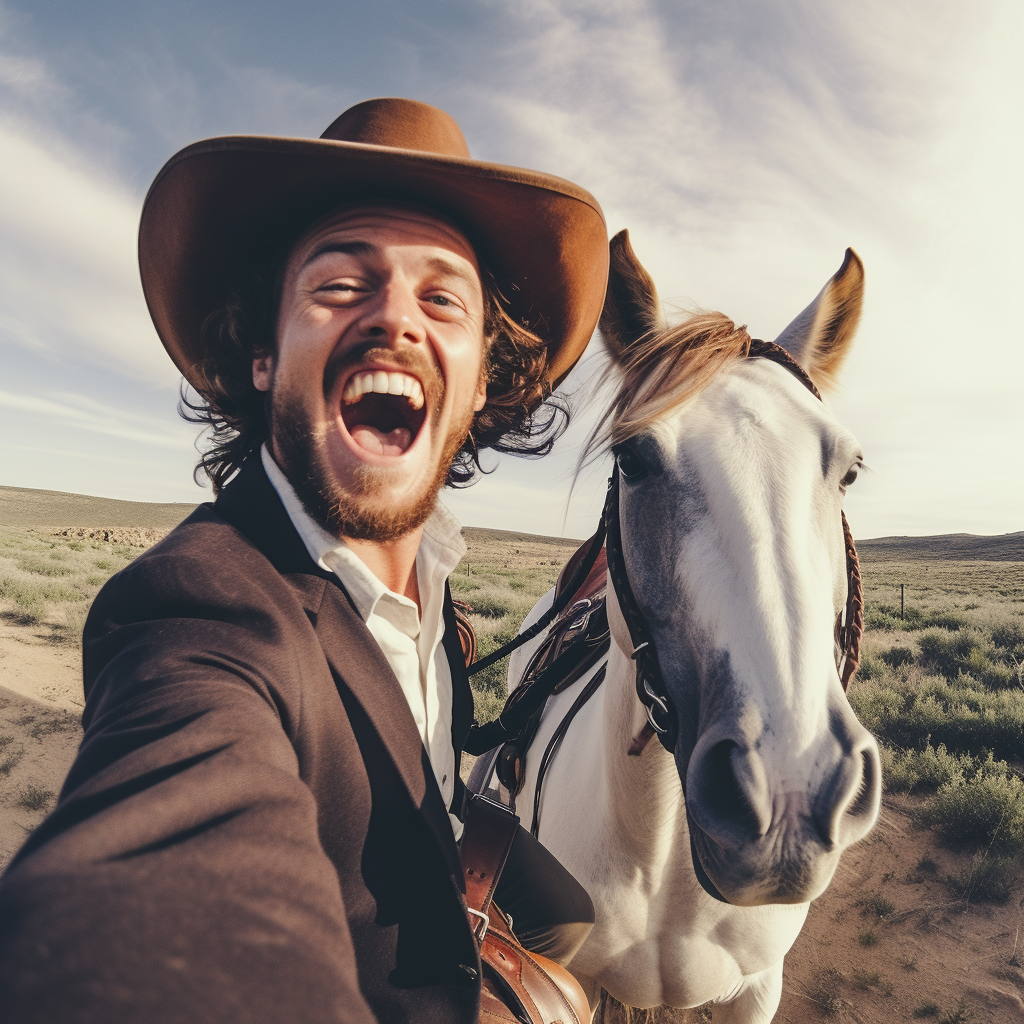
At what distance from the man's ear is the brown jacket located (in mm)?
751

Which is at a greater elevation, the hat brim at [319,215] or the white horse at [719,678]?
the hat brim at [319,215]

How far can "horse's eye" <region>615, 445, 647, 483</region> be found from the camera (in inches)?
66.1

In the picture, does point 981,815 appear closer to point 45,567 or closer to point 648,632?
point 648,632

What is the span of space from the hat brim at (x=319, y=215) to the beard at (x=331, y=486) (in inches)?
25.9

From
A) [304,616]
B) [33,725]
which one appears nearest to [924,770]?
[304,616]

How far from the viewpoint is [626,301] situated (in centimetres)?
213

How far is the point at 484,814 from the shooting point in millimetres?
1904

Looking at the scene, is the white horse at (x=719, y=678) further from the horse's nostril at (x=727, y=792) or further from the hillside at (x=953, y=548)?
the hillside at (x=953, y=548)

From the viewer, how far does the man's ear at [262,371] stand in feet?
6.97

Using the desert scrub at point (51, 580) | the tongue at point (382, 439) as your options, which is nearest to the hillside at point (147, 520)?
the desert scrub at point (51, 580)

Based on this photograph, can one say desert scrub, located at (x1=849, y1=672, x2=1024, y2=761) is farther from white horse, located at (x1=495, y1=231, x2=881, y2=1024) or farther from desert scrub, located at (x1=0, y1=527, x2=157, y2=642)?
desert scrub, located at (x1=0, y1=527, x2=157, y2=642)

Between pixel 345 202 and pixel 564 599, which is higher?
pixel 345 202

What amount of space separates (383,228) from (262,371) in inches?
29.2

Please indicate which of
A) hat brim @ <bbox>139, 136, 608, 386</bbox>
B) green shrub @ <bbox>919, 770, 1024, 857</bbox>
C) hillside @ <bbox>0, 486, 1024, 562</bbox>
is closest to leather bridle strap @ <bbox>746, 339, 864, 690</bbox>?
hat brim @ <bbox>139, 136, 608, 386</bbox>
